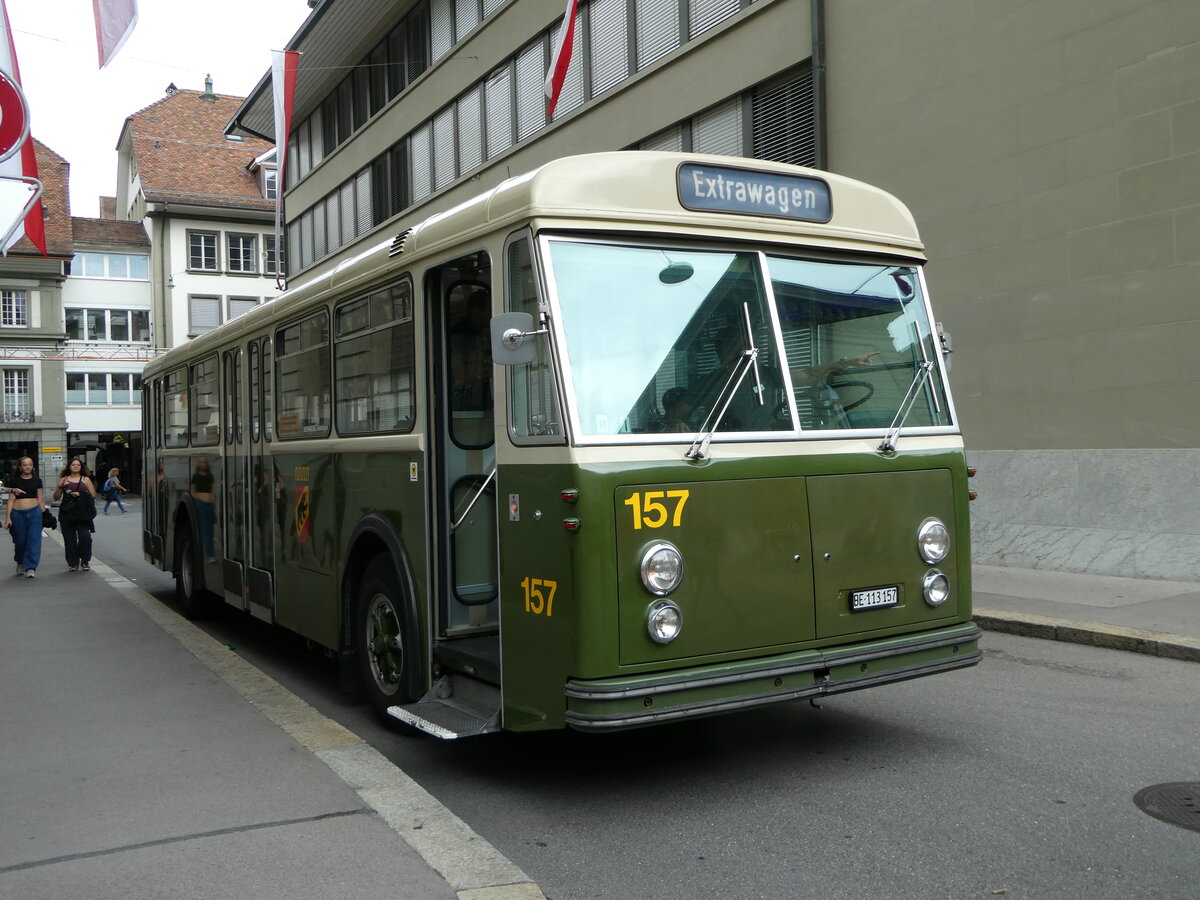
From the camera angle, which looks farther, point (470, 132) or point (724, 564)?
point (470, 132)

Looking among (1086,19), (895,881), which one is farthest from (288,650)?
(1086,19)

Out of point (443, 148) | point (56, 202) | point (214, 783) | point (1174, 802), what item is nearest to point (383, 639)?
point (214, 783)

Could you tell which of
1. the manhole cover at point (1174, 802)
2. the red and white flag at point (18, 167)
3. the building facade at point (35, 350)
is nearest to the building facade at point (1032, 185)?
the manhole cover at point (1174, 802)

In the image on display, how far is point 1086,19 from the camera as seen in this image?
464 inches

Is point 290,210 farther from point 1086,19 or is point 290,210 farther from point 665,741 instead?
point 665,741

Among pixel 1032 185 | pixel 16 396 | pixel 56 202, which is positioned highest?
pixel 56 202

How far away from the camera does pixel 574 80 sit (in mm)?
20828

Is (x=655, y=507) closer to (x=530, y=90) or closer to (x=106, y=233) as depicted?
(x=530, y=90)

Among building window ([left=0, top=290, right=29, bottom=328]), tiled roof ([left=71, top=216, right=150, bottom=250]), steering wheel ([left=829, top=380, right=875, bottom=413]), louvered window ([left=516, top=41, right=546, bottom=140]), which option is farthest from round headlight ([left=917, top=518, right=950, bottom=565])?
tiled roof ([left=71, top=216, right=150, bottom=250])

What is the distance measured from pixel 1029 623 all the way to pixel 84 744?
22.7 feet

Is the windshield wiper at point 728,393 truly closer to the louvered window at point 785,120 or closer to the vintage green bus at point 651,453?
the vintage green bus at point 651,453

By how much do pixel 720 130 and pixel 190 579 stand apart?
9941mm

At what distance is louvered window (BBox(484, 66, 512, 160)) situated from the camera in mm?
23109

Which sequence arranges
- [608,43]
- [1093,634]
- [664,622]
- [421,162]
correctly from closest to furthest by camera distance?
[664,622]
[1093,634]
[608,43]
[421,162]
